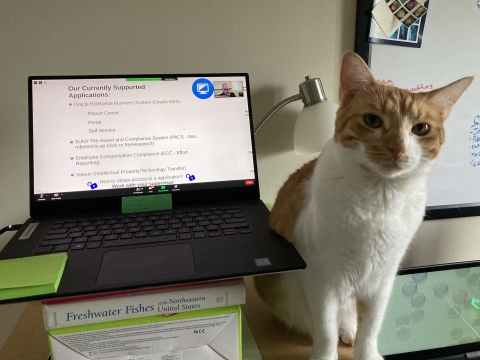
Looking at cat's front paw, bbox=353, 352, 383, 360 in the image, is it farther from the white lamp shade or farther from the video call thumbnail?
the video call thumbnail

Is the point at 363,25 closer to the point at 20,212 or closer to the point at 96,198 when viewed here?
the point at 96,198

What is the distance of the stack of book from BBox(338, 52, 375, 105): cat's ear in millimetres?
377

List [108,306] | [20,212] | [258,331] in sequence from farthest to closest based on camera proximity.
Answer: [20,212] < [258,331] < [108,306]

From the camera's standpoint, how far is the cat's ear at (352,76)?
57cm

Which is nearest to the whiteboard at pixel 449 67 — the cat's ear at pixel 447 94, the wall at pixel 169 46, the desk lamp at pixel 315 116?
the wall at pixel 169 46

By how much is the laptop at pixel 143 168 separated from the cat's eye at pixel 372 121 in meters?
0.25

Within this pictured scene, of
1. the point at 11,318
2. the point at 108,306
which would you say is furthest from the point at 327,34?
the point at 11,318

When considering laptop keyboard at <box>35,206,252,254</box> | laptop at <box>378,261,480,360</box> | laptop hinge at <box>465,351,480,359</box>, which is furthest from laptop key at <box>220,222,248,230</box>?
laptop hinge at <box>465,351,480,359</box>

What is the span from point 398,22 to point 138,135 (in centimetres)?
77

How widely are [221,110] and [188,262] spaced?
0.39 m

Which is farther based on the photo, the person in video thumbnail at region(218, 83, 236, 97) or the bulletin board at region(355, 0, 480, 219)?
the bulletin board at region(355, 0, 480, 219)

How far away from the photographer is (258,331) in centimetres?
73

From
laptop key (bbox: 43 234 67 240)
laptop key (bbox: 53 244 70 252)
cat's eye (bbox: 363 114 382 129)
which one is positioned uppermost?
cat's eye (bbox: 363 114 382 129)

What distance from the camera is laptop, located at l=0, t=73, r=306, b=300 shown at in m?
→ 0.63
